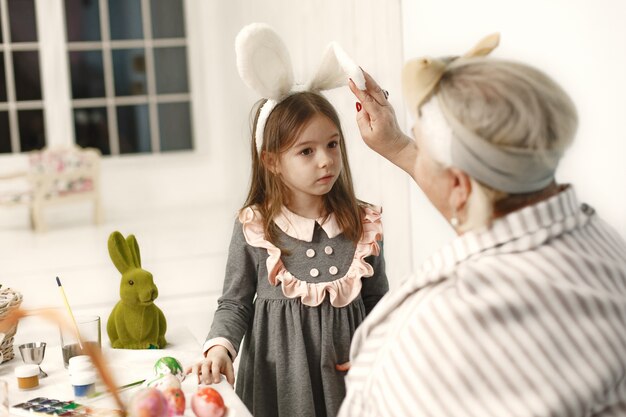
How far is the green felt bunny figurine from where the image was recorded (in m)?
1.87

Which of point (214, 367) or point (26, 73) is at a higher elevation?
point (26, 73)

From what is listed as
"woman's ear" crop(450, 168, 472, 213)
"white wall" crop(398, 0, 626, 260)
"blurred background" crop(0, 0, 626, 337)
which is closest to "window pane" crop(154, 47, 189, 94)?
"blurred background" crop(0, 0, 626, 337)

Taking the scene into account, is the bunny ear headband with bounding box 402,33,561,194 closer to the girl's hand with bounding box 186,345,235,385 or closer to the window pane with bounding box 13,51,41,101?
the girl's hand with bounding box 186,345,235,385

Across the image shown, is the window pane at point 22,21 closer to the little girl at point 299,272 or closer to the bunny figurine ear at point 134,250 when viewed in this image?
the bunny figurine ear at point 134,250

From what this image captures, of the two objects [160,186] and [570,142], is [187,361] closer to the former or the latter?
[570,142]

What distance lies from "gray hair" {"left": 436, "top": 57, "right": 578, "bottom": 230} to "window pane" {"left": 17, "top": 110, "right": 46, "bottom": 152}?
6.61 meters

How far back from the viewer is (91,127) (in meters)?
7.29

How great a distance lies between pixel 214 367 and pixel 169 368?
94 mm

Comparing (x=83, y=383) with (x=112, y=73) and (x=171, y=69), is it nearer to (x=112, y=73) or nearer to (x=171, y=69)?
(x=112, y=73)

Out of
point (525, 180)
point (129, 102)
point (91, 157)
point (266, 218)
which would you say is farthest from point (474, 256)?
point (129, 102)

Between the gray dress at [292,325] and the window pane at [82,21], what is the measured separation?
5938 millimetres

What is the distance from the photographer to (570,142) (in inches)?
43.6

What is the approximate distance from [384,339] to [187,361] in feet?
2.35

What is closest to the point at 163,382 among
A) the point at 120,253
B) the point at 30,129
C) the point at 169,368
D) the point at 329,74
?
Result: the point at 169,368
